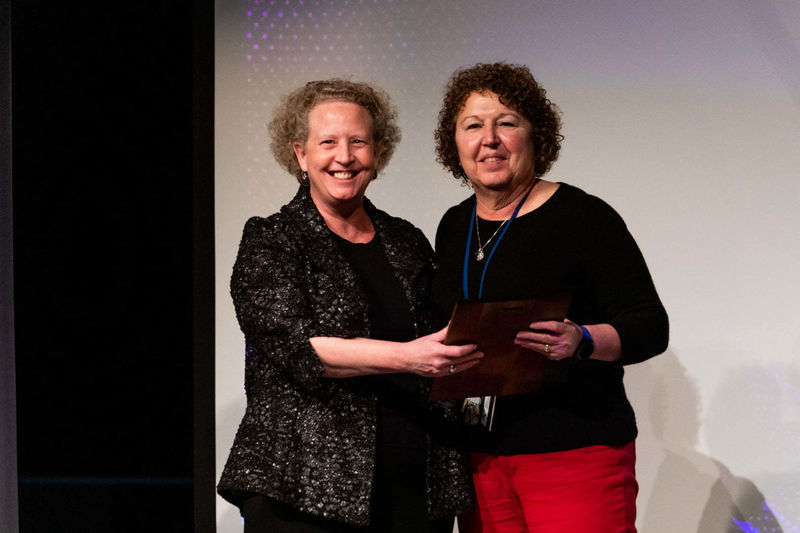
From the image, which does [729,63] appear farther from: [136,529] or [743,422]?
[136,529]

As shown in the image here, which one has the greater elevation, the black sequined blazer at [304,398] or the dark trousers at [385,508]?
the black sequined blazer at [304,398]

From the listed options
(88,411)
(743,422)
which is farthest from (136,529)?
(743,422)

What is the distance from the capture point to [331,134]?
1861 mm

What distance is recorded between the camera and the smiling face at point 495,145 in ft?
6.54

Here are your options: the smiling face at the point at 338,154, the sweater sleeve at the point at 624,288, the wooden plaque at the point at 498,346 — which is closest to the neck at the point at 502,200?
the sweater sleeve at the point at 624,288

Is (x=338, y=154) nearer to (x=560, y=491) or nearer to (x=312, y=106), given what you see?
(x=312, y=106)

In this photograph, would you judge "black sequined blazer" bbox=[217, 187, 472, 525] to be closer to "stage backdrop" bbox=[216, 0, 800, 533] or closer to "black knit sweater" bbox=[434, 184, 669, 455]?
"black knit sweater" bbox=[434, 184, 669, 455]

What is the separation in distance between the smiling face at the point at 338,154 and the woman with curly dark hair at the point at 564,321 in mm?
299

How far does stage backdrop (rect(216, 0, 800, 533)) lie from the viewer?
2979mm

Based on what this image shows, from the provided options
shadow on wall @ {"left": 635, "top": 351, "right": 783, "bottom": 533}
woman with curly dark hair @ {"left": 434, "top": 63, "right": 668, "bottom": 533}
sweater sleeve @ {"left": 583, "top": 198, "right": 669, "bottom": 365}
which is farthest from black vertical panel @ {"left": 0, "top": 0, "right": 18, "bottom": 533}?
shadow on wall @ {"left": 635, "top": 351, "right": 783, "bottom": 533}

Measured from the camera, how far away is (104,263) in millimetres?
2916

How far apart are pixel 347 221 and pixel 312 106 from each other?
0.94 ft

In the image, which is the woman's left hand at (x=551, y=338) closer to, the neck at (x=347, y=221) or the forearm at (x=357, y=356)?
the forearm at (x=357, y=356)

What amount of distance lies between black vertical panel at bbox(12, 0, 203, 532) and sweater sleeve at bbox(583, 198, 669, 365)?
1748 millimetres
